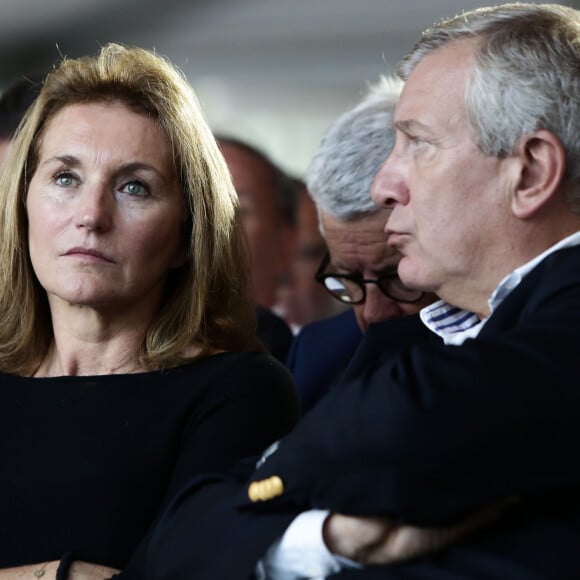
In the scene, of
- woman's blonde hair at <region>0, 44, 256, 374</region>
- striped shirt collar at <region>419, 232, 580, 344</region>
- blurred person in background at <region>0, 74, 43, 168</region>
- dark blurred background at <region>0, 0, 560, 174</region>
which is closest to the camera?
striped shirt collar at <region>419, 232, 580, 344</region>

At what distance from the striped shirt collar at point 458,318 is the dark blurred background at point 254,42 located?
288 inches

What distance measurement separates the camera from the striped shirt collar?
198 cm

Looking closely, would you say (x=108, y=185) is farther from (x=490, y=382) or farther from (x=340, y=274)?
(x=490, y=382)

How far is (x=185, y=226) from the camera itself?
2.72 m

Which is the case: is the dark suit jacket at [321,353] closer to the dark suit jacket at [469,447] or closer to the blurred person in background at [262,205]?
the blurred person in background at [262,205]

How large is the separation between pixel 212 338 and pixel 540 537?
1168 mm

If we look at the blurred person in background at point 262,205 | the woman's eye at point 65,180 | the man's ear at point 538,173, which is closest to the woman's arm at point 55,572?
the woman's eye at point 65,180

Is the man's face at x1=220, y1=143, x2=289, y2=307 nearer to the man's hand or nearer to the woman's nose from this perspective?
the woman's nose

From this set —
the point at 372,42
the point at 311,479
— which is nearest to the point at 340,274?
the point at 311,479

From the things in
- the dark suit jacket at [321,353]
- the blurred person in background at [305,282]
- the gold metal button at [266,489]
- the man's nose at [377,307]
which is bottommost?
the blurred person in background at [305,282]

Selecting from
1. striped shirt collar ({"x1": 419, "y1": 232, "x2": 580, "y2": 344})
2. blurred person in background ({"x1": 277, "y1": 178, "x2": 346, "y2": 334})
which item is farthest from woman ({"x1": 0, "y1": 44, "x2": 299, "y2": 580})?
blurred person in background ({"x1": 277, "y1": 178, "x2": 346, "y2": 334})

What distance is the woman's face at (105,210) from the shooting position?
2.56 metres

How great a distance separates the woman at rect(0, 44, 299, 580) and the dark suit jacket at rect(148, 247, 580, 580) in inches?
26.6

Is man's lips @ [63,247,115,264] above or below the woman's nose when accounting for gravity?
below
